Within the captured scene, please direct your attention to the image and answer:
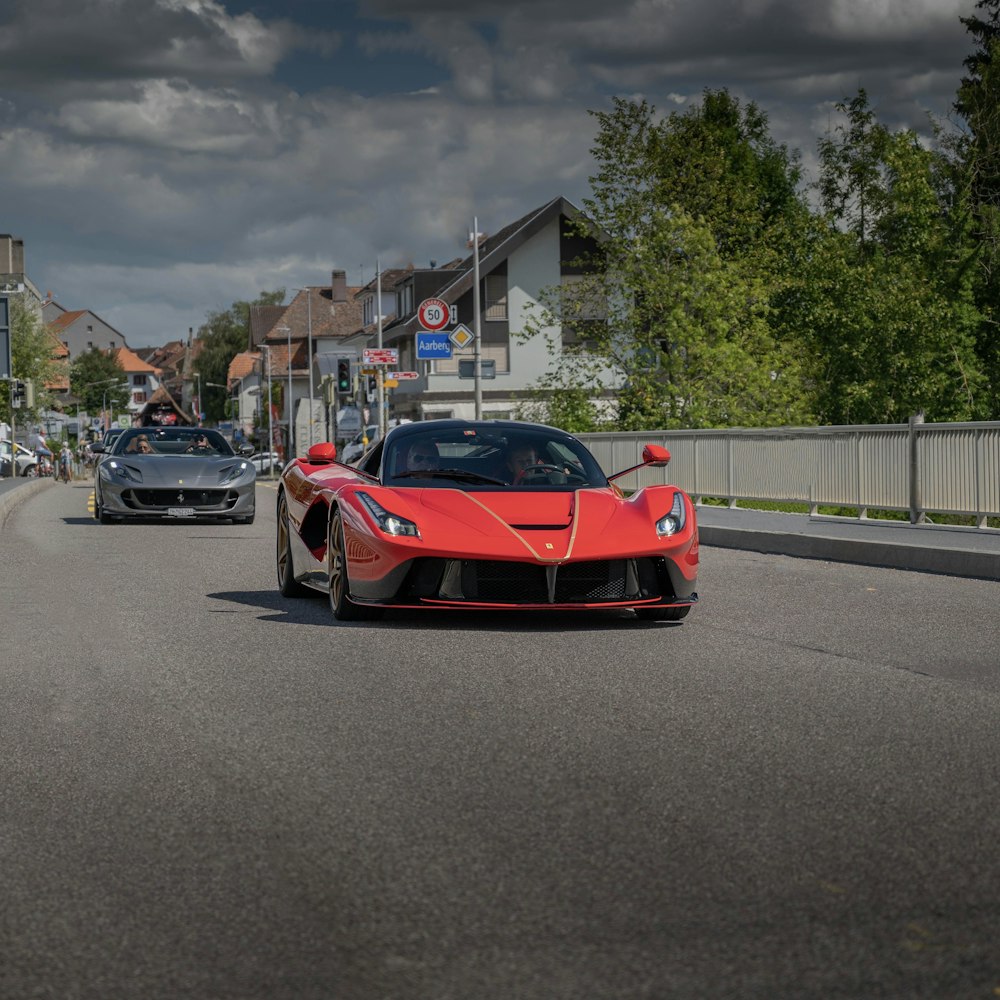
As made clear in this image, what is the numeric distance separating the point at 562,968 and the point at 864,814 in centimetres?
174

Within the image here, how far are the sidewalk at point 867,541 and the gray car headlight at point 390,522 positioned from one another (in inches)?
257

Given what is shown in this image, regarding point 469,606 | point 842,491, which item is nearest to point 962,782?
point 469,606

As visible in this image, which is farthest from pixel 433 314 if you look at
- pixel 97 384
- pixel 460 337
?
pixel 97 384

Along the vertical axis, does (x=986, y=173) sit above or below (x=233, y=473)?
above

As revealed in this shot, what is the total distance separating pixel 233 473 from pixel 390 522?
12527 millimetres

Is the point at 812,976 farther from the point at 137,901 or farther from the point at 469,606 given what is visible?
the point at 469,606

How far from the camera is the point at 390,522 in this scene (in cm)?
993

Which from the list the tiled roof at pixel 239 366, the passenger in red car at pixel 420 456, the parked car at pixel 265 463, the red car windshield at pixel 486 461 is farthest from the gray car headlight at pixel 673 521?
the tiled roof at pixel 239 366

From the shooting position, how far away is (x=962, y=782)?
5.50m

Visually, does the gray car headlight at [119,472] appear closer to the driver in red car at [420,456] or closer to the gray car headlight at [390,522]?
the driver in red car at [420,456]

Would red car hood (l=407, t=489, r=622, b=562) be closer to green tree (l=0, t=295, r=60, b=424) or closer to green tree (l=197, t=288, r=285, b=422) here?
green tree (l=0, t=295, r=60, b=424)

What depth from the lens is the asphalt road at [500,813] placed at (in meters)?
3.62

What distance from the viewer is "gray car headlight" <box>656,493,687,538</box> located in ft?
32.9

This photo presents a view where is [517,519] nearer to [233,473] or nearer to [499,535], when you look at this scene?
[499,535]
